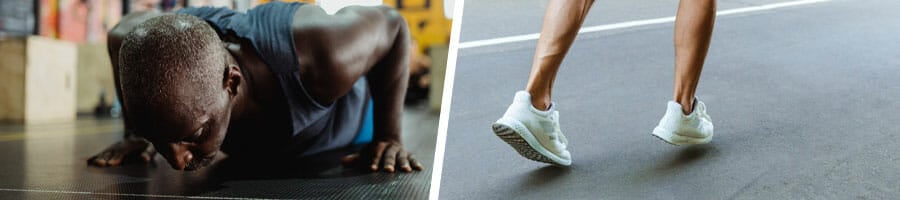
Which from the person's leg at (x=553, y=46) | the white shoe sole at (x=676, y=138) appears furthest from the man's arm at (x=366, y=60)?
the white shoe sole at (x=676, y=138)

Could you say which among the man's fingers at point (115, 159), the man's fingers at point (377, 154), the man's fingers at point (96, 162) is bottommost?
the man's fingers at point (96, 162)

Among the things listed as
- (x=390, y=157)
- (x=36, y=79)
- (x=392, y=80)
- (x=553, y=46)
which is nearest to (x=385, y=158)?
(x=390, y=157)

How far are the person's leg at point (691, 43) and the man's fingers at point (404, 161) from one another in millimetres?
542

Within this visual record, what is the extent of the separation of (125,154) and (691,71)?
45.7 inches

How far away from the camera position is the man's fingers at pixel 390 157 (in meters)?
1.29

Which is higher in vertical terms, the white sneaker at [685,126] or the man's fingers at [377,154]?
the white sneaker at [685,126]

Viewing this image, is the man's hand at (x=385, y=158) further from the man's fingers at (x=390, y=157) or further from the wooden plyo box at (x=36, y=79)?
the wooden plyo box at (x=36, y=79)

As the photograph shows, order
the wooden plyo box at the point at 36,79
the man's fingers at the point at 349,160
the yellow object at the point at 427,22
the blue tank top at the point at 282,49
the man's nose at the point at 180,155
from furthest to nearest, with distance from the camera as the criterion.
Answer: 1. the wooden plyo box at the point at 36,79
2. the yellow object at the point at 427,22
3. the man's fingers at the point at 349,160
4. the blue tank top at the point at 282,49
5. the man's nose at the point at 180,155

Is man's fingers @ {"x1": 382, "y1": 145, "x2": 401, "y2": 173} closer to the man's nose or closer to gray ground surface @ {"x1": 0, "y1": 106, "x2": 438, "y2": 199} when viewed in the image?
gray ground surface @ {"x1": 0, "y1": 106, "x2": 438, "y2": 199}

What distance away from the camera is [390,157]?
1334 mm

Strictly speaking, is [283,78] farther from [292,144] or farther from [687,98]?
[687,98]

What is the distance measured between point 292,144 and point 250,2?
33.4 inches

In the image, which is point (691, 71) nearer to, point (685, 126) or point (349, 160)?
point (685, 126)

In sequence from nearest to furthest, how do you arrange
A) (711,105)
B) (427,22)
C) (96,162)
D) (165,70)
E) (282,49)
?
1. (165,70)
2. (711,105)
3. (282,49)
4. (96,162)
5. (427,22)
